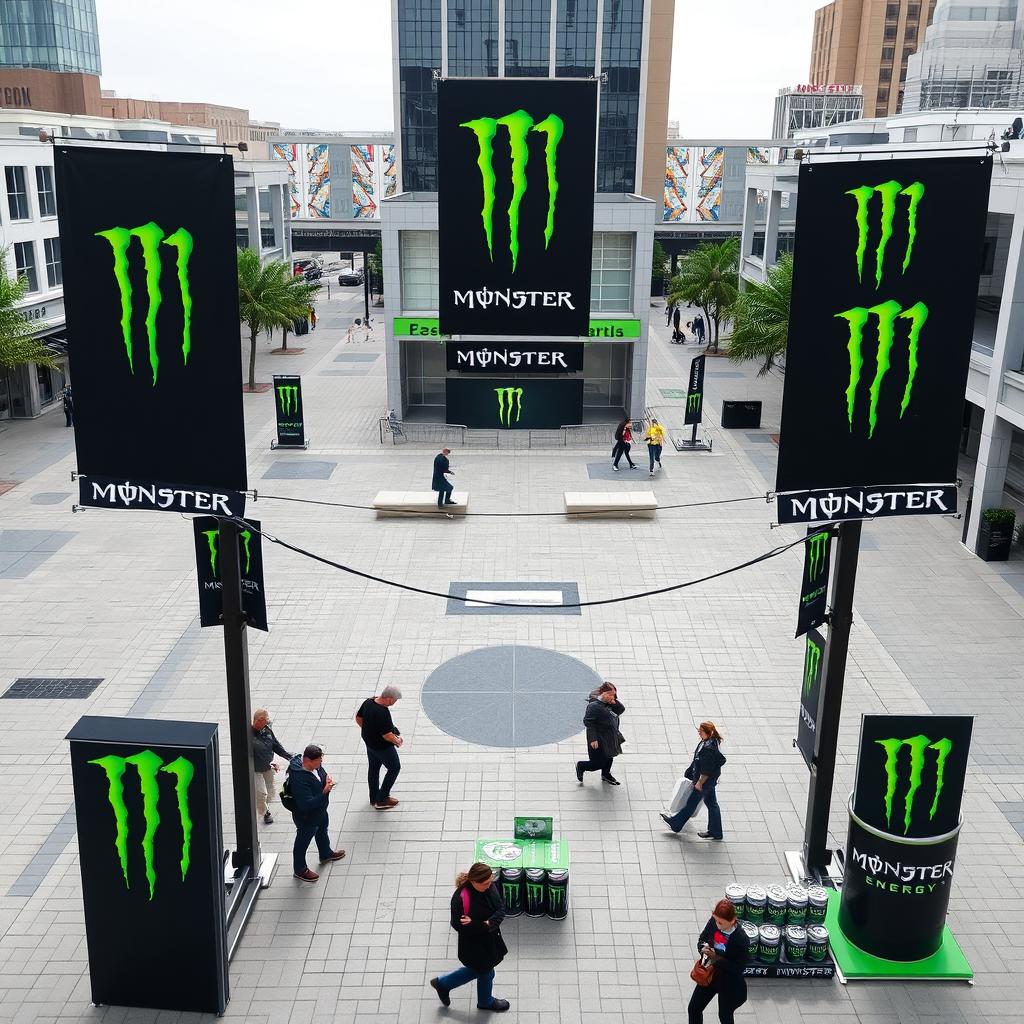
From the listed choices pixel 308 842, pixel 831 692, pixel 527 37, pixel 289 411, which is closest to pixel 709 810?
pixel 831 692

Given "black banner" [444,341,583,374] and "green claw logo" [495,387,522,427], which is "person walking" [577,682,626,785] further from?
"green claw logo" [495,387,522,427]

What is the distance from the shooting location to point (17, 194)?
103ft

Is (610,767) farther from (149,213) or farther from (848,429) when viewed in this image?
(149,213)

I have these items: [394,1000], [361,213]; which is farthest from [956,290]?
[361,213]

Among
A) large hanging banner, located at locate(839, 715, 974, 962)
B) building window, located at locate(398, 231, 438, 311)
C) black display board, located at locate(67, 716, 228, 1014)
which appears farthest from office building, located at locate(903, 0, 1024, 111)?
black display board, located at locate(67, 716, 228, 1014)

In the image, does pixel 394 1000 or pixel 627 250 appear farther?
pixel 627 250

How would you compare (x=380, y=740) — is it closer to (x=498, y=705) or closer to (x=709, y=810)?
(x=498, y=705)

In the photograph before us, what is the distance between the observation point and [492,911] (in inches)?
347

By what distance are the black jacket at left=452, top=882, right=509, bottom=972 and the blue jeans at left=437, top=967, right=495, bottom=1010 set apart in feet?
0.35

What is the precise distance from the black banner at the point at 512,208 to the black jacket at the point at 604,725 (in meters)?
4.42

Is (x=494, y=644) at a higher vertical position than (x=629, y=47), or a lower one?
lower

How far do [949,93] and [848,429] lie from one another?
6025 centimetres

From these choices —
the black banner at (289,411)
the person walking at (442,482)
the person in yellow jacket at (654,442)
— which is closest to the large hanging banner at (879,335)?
the person walking at (442,482)

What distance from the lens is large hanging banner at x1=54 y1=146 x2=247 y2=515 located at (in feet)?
28.1
